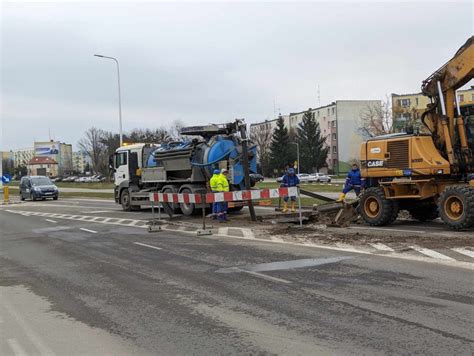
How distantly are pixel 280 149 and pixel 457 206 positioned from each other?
8168cm

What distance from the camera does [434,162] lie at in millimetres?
13102

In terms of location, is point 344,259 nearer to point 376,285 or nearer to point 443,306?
point 376,285

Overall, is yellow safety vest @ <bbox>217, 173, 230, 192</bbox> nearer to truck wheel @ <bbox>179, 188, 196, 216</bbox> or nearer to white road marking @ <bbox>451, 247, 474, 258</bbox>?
truck wheel @ <bbox>179, 188, 196, 216</bbox>

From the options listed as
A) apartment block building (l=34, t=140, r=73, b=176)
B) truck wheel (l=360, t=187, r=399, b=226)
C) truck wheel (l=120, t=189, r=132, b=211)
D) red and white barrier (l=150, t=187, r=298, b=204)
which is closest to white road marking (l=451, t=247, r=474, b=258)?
truck wheel (l=360, t=187, r=399, b=226)

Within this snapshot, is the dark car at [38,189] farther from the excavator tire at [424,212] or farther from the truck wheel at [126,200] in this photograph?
the excavator tire at [424,212]

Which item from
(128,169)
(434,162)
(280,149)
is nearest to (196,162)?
(128,169)

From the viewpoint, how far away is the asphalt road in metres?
5.11

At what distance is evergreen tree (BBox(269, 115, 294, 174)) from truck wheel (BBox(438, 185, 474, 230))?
79.8 metres

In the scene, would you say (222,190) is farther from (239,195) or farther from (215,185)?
(239,195)

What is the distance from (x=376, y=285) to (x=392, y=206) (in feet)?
23.8

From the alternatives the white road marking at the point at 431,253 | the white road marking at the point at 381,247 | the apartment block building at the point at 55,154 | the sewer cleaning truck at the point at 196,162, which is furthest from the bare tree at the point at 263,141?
the white road marking at the point at 431,253

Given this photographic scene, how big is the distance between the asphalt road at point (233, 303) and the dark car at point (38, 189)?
2849cm

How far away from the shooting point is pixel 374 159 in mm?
14570

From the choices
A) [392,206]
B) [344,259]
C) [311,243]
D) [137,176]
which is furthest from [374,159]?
[137,176]
